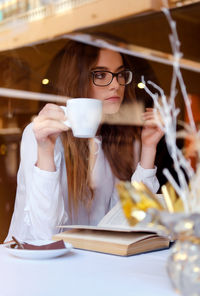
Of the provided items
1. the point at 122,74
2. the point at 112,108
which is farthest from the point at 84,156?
the point at 122,74

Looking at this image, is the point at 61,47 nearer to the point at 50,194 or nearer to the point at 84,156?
the point at 84,156

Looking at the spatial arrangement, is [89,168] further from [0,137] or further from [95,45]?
[0,137]

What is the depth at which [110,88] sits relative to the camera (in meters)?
1.51

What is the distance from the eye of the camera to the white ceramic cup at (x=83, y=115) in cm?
105

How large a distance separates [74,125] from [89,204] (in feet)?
1.45

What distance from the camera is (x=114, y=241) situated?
0.93 metres

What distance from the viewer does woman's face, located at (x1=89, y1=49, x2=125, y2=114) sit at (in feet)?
4.94

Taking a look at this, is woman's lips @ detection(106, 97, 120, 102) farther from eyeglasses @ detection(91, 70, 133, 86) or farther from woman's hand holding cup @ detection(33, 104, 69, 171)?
woman's hand holding cup @ detection(33, 104, 69, 171)

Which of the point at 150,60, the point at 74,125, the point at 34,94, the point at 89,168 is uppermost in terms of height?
the point at 150,60

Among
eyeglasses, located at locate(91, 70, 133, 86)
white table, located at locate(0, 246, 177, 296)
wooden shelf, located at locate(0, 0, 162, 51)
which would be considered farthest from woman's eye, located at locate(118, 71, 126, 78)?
white table, located at locate(0, 246, 177, 296)

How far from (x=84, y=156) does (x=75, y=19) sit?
1.68 feet

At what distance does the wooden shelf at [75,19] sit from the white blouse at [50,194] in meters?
0.41

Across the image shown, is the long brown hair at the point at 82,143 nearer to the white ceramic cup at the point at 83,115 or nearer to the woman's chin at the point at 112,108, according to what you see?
the woman's chin at the point at 112,108

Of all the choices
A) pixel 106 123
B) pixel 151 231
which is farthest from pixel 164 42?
pixel 151 231
